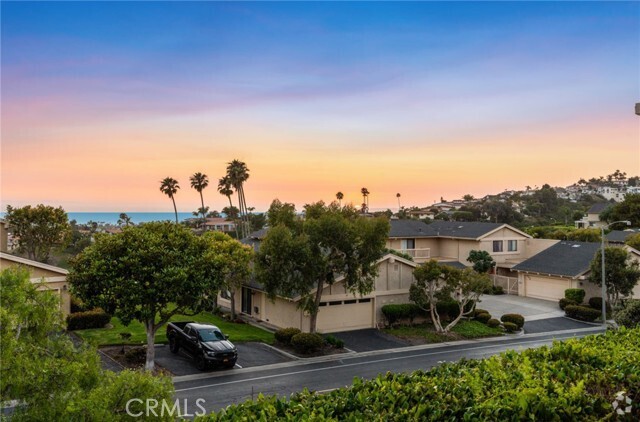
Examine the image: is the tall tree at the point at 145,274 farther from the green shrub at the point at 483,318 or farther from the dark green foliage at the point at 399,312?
the green shrub at the point at 483,318

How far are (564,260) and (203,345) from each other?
37138mm

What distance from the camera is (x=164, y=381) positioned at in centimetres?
845

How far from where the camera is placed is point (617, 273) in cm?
3781

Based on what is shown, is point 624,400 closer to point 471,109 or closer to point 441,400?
point 441,400

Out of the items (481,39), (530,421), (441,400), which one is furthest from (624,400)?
(481,39)

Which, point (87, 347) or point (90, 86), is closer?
point (87, 347)

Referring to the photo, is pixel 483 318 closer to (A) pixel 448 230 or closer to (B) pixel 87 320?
(A) pixel 448 230

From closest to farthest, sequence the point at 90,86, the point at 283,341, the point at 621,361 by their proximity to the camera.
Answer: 1. the point at 621,361
2. the point at 90,86
3. the point at 283,341

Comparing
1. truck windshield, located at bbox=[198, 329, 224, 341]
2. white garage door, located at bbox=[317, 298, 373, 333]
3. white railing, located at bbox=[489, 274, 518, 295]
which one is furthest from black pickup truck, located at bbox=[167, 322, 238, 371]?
white railing, located at bbox=[489, 274, 518, 295]

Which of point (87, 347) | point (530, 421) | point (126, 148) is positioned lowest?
point (530, 421)

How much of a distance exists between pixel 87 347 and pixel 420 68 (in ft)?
81.8

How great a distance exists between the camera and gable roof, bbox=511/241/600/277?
4312 cm

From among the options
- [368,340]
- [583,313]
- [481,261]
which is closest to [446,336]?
[368,340]

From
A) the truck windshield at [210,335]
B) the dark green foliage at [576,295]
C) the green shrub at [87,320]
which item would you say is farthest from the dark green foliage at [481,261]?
the green shrub at [87,320]
